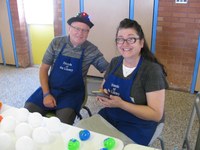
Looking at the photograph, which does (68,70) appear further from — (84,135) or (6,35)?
(6,35)

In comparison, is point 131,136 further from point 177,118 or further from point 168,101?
point 168,101

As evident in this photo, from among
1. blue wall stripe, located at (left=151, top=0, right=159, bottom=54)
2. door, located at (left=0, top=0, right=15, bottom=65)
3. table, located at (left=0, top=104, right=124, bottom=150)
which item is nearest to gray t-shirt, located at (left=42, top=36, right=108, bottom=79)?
table, located at (left=0, top=104, right=124, bottom=150)

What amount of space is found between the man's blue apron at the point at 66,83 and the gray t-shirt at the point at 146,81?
0.54 meters

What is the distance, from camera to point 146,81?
49.2 inches

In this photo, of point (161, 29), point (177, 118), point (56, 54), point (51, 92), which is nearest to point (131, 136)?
point (51, 92)

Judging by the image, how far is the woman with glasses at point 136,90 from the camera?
1232 millimetres

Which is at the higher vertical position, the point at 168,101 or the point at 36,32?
the point at 36,32

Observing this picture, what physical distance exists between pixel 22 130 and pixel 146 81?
709 millimetres

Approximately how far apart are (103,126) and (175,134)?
3.39 ft

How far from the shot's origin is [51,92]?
68.0 inches

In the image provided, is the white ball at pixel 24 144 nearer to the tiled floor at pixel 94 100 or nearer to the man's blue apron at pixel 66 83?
the man's blue apron at pixel 66 83

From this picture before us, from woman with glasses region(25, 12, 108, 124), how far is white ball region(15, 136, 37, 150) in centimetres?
78

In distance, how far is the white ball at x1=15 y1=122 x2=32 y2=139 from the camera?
88 centimetres

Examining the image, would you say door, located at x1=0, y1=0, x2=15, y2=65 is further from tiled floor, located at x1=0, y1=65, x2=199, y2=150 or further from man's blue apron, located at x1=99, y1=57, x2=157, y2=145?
man's blue apron, located at x1=99, y1=57, x2=157, y2=145
